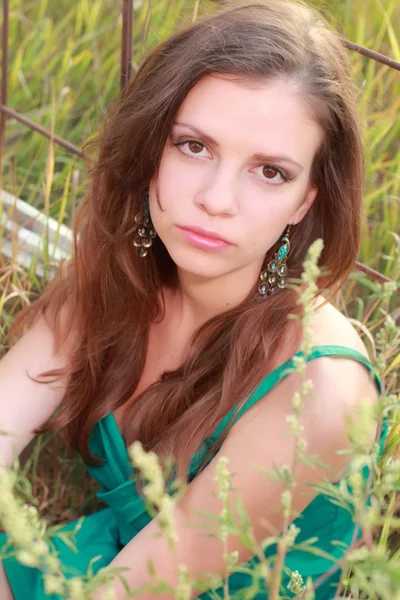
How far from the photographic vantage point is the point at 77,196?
2.64m

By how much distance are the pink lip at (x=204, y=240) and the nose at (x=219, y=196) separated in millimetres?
44

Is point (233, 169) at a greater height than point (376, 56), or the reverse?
point (376, 56)

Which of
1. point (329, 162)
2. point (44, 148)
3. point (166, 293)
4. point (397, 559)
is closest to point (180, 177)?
point (329, 162)

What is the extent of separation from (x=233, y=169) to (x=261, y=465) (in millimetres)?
501

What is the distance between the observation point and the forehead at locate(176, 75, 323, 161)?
4.96 ft

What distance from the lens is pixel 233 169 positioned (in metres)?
1.53

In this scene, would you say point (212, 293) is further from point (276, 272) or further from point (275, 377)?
point (275, 377)

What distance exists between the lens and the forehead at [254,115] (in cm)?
151

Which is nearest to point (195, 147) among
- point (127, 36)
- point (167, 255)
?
point (167, 255)

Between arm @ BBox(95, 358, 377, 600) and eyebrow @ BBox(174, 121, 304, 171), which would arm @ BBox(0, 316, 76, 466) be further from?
eyebrow @ BBox(174, 121, 304, 171)

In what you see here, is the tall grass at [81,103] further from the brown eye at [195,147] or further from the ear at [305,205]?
the brown eye at [195,147]

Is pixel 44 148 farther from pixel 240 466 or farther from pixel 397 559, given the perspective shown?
pixel 397 559

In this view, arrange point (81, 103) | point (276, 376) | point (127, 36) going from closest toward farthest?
point (276, 376) < point (127, 36) < point (81, 103)

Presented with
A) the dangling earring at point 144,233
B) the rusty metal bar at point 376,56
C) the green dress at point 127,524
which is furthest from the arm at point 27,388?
the rusty metal bar at point 376,56
